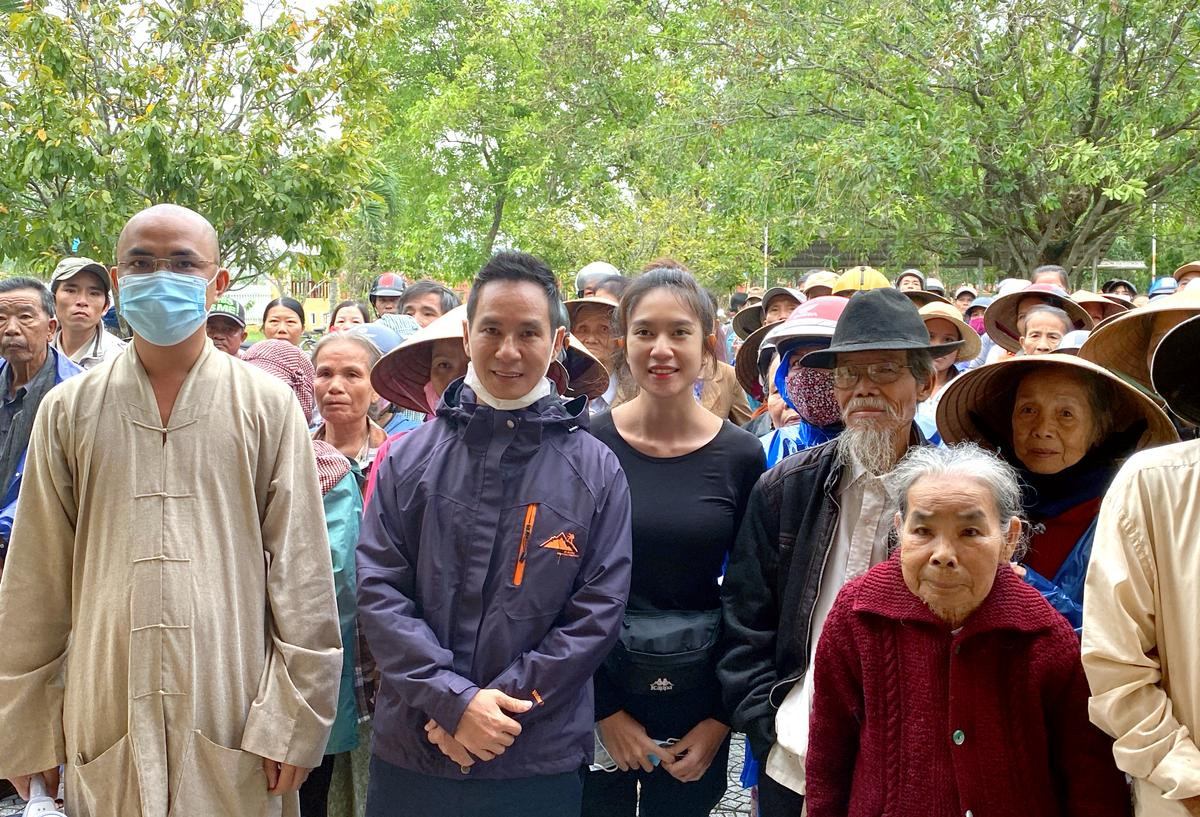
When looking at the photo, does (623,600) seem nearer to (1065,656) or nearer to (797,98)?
(1065,656)

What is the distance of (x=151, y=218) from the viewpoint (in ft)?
9.28

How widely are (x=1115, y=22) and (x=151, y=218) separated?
33.3 feet

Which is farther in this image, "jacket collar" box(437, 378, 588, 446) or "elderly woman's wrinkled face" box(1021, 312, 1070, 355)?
"elderly woman's wrinkled face" box(1021, 312, 1070, 355)

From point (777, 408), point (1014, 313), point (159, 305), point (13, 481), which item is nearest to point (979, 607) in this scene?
point (777, 408)

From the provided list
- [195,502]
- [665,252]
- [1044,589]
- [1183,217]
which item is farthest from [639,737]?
[1183,217]

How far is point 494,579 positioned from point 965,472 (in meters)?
1.20

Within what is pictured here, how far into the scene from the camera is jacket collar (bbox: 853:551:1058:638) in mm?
2361

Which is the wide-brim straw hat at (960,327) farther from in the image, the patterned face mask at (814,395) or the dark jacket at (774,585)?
the dark jacket at (774,585)

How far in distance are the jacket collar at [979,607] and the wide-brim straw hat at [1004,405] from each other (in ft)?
2.40

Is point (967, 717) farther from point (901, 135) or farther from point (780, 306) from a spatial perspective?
point (901, 135)

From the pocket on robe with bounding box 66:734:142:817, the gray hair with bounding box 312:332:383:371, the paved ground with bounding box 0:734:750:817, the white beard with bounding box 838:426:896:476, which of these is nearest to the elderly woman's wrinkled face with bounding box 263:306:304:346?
the paved ground with bounding box 0:734:750:817

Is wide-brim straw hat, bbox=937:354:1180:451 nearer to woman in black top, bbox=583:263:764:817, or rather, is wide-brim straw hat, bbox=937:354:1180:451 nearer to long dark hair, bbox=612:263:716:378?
woman in black top, bbox=583:263:764:817

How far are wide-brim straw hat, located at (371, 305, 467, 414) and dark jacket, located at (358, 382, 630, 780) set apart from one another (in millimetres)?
1106

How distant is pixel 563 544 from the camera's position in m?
2.74
